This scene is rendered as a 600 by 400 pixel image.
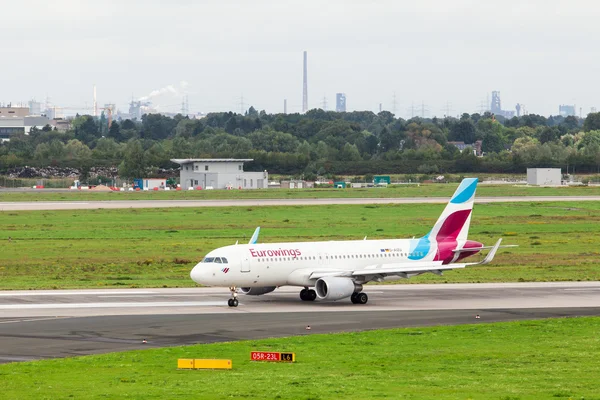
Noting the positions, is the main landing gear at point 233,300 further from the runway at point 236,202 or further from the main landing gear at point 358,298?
the runway at point 236,202

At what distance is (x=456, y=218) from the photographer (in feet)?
206

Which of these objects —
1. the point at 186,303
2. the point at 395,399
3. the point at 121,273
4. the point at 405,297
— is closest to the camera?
the point at 395,399

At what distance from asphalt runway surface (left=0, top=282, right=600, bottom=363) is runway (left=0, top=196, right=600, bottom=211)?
77466 millimetres

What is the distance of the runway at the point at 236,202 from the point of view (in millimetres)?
140625

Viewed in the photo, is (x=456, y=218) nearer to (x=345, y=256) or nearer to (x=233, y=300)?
(x=345, y=256)

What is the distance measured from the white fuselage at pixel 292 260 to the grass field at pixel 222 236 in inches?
388

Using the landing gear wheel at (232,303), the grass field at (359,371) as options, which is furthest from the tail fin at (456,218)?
the grass field at (359,371)

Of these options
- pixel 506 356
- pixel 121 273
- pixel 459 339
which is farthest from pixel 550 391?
pixel 121 273

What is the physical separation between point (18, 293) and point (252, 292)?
45.9ft

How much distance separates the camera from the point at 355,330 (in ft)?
152

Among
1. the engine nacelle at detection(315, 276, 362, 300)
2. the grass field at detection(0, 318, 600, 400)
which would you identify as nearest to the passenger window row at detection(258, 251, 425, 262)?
the engine nacelle at detection(315, 276, 362, 300)

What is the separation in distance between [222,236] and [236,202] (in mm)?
50751

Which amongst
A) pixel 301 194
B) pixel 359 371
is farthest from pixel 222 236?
pixel 301 194

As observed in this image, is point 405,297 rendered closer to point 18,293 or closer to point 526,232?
point 18,293
